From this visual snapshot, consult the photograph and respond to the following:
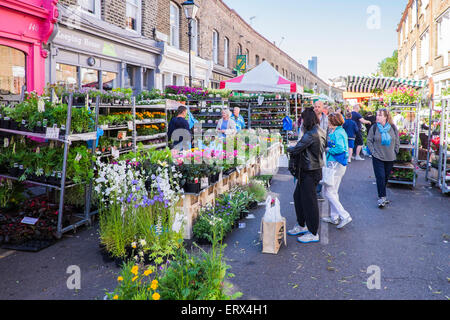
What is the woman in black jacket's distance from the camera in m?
5.44

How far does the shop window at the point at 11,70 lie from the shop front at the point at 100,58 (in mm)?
773

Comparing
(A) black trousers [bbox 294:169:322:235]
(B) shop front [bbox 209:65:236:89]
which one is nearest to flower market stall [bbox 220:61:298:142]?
(B) shop front [bbox 209:65:236:89]

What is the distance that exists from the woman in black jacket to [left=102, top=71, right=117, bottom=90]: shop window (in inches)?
357

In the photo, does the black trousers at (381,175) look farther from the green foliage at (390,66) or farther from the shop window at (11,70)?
the green foliage at (390,66)

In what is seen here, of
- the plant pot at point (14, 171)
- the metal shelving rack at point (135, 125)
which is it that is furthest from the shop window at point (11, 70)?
the plant pot at point (14, 171)

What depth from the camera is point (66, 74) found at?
1077 centimetres

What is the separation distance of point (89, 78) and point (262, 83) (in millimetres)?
7315

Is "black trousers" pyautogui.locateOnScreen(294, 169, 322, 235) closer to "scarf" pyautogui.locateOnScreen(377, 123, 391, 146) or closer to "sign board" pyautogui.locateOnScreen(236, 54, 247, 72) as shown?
"scarf" pyautogui.locateOnScreen(377, 123, 391, 146)

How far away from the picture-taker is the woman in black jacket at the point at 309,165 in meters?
5.44

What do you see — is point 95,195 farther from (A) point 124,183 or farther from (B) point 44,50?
(B) point 44,50

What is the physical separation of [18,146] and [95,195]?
1.45 metres

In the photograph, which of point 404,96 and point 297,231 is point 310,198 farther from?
point 404,96

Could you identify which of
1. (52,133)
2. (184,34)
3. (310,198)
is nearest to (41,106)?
(52,133)

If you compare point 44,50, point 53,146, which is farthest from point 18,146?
point 44,50
